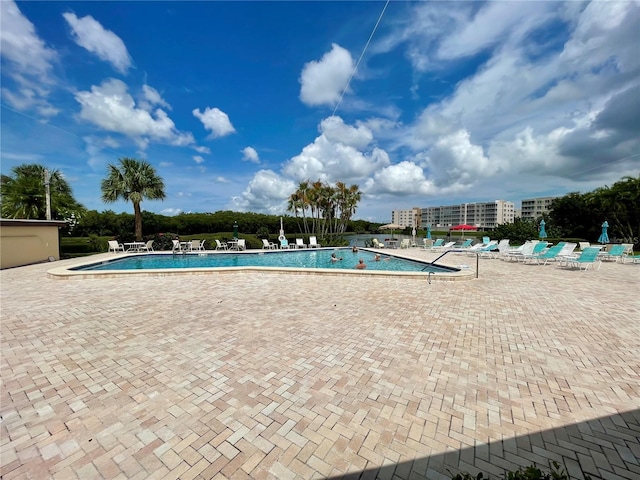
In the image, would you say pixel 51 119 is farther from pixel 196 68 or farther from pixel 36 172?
pixel 36 172

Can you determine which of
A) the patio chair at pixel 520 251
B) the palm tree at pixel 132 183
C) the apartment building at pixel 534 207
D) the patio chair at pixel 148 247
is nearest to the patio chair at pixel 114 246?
the patio chair at pixel 148 247

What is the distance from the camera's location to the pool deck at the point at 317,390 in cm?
198

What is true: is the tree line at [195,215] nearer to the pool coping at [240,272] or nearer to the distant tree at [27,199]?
the distant tree at [27,199]

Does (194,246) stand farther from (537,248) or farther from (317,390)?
(537,248)

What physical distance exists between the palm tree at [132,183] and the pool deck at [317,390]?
49.6ft

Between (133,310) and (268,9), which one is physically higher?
(268,9)

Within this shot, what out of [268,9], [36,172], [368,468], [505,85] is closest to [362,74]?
[268,9]

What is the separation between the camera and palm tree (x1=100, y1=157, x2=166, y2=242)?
18609 millimetres

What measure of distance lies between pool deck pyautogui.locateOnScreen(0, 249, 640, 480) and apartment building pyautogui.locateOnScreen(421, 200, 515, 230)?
101 metres

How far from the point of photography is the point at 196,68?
12.2 metres

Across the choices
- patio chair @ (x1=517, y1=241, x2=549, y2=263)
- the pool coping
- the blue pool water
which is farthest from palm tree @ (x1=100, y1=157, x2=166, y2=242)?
patio chair @ (x1=517, y1=241, x2=549, y2=263)

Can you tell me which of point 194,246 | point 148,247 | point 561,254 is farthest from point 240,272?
point 561,254

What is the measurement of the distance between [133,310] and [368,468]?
546 centimetres

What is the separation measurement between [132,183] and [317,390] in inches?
840
